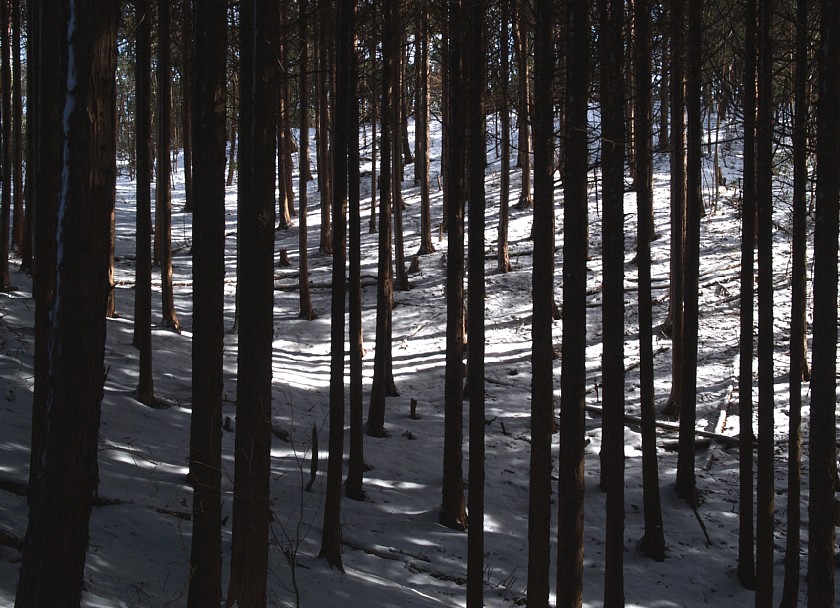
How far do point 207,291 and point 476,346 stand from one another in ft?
11.3

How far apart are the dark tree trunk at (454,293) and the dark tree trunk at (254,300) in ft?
13.0

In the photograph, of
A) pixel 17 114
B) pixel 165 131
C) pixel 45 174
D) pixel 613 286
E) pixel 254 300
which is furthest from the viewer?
pixel 17 114

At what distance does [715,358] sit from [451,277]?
947 centimetres

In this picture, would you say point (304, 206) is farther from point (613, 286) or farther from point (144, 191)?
point (613, 286)

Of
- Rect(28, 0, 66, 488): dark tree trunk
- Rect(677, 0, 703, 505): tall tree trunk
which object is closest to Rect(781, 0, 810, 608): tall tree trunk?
Rect(677, 0, 703, 505): tall tree trunk

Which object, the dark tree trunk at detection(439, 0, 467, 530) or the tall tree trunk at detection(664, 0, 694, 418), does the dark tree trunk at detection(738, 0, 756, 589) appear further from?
the dark tree trunk at detection(439, 0, 467, 530)

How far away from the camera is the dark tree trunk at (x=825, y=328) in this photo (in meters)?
7.15

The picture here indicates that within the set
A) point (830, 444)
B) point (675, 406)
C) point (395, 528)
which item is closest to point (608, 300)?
point (830, 444)

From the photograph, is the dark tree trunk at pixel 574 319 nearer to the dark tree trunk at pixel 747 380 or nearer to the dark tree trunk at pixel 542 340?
the dark tree trunk at pixel 542 340

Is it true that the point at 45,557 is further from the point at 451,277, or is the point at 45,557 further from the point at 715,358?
the point at 715,358

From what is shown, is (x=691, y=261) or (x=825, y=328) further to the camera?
(x=691, y=261)

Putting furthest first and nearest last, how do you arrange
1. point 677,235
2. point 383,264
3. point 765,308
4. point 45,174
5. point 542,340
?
point 677,235 → point 383,264 → point 765,308 → point 542,340 → point 45,174

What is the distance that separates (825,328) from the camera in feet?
23.7

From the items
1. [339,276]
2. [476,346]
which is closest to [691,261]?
[476,346]
